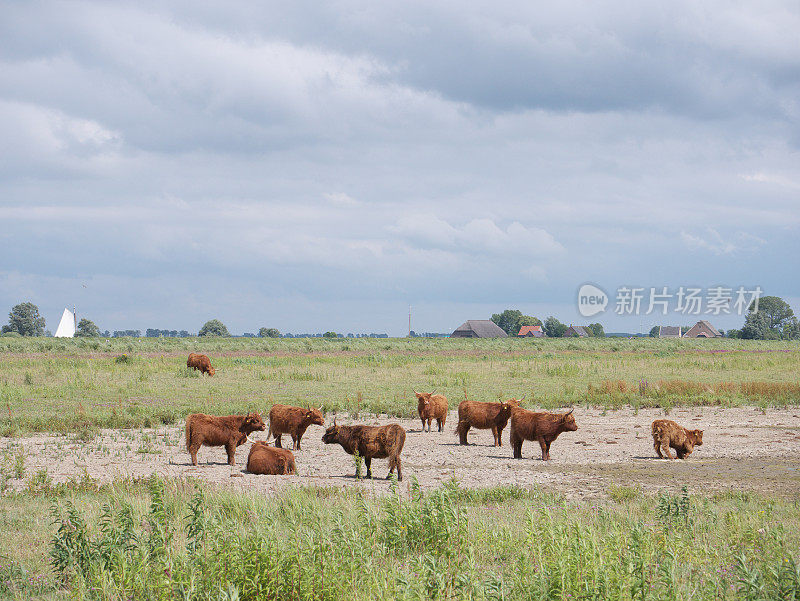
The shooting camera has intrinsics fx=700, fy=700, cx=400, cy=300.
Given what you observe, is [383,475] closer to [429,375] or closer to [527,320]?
[429,375]

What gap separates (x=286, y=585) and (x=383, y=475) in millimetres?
7770

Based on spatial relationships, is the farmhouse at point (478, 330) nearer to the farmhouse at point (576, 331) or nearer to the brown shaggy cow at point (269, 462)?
the farmhouse at point (576, 331)

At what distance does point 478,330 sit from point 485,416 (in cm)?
11023

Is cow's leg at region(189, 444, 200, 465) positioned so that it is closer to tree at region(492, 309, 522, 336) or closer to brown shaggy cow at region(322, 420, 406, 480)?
brown shaggy cow at region(322, 420, 406, 480)

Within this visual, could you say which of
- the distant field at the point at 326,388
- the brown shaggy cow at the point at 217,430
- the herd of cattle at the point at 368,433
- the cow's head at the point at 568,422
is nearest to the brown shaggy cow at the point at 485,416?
the herd of cattle at the point at 368,433

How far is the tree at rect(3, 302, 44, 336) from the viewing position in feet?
397

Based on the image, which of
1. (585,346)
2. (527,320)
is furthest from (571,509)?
(527,320)

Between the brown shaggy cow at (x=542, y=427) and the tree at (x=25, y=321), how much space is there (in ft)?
408

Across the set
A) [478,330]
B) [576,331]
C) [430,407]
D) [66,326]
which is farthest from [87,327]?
[430,407]

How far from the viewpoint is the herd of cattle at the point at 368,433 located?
13.0 m

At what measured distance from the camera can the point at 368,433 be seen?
1299 centimetres

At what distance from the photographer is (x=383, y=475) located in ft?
44.4

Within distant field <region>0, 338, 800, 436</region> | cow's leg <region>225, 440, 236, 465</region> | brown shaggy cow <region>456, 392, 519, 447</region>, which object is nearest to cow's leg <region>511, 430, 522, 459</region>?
brown shaggy cow <region>456, 392, 519, 447</region>

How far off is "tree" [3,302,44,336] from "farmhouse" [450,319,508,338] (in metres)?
74.2
